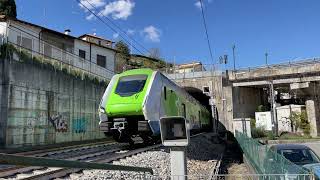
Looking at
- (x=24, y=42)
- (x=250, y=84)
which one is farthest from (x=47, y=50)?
(x=250, y=84)

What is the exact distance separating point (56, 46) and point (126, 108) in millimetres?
23114

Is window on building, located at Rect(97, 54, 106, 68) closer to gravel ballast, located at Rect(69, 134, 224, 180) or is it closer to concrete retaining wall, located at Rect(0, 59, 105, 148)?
concrete retaining wall, located at Rect(0, 59, 105, 148)

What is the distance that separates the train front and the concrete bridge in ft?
87.8

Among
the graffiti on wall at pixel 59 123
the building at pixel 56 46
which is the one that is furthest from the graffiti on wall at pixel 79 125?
the building at pixel 56 46

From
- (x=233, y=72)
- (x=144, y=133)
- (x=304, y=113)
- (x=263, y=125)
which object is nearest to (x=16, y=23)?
(x=144, y=133)

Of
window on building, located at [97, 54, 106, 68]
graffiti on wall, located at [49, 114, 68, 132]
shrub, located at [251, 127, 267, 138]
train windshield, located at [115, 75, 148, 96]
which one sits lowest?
shrub, located at [251, 127, 267, 138]

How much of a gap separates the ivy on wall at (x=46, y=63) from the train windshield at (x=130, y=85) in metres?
7.05

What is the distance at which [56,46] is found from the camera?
1438 inches

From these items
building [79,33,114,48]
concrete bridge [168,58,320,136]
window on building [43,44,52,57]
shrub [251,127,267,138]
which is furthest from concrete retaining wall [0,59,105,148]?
building [79,33,114,48]

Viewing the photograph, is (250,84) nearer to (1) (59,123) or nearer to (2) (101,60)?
(2) (101,60)

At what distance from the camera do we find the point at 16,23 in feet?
107

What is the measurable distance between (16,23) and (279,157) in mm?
30066

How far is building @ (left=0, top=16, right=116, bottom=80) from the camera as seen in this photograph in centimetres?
2236

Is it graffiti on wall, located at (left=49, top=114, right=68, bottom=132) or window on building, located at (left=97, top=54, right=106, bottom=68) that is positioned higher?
window on building, located at (left=97, top=54, right=106, bottom=68)
